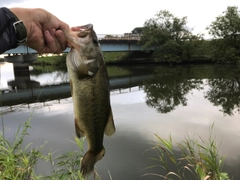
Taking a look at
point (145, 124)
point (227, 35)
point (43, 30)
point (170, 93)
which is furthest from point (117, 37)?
point (43, 30)

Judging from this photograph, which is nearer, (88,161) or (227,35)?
(88,161)

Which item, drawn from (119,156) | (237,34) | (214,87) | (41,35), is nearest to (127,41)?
(237,34)

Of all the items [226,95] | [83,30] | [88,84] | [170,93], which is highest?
[83,30]

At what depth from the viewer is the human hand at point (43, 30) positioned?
199 cm

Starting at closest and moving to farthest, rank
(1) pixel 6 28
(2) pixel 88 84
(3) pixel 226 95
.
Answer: (1) pixel 6 28
(2) pixel 88 84
(3) pixel 226 95

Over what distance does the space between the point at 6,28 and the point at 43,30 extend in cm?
42

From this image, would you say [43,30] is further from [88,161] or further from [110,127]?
[88,161]

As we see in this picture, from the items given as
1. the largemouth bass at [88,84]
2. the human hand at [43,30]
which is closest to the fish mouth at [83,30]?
the largemouth bass at [88,84]

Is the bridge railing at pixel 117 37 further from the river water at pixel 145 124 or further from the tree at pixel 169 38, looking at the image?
the river water at pixel 145 124

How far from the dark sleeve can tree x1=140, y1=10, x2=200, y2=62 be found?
39059mm

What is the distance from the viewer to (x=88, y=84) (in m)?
1.96

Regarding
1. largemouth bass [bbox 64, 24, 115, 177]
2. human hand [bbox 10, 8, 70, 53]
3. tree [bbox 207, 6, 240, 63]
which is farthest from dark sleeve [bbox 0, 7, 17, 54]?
tree [bbox 207, 6, 240, 63]

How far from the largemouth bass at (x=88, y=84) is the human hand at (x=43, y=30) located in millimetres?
192

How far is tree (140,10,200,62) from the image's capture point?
39.8 meters
